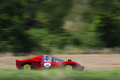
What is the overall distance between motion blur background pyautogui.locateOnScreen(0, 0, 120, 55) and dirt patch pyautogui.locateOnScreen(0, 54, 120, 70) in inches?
20.4

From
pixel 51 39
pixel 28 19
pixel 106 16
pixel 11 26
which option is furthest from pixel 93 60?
pixel 11 26

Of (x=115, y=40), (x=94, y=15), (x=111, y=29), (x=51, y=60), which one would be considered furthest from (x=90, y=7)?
(x=51, y=60)

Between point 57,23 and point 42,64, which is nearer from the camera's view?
point 42,64

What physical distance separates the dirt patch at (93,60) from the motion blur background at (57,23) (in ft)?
1.70

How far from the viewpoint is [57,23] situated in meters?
10.3

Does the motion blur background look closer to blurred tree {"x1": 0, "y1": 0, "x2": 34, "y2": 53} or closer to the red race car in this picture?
blurred tree {"x1": 0, "y1": 0, "x2": 34, "y2": 53}

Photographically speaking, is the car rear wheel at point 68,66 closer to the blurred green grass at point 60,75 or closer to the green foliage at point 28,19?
the blurred green grass at point 60,75

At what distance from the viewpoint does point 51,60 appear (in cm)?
664

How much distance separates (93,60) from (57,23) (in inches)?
104

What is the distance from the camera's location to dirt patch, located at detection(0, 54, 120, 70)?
9778mm

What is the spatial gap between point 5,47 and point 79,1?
4.35 m

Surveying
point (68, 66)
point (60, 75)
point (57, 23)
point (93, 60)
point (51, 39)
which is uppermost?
point (57, 23)

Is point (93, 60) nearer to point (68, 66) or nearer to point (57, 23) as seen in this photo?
point (57, 23)

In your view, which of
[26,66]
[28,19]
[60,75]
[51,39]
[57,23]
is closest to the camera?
[60,75]
